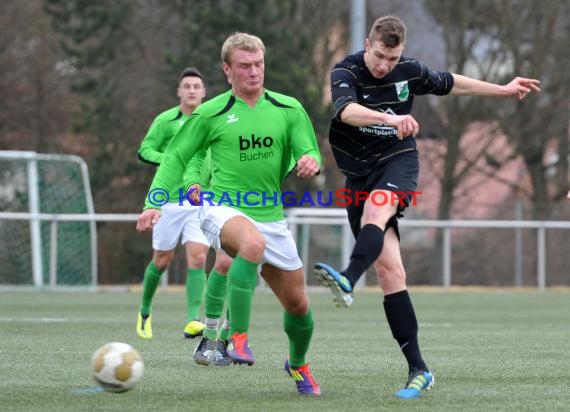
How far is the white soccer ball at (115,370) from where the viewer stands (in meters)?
6.49

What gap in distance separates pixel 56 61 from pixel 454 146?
1010 cm

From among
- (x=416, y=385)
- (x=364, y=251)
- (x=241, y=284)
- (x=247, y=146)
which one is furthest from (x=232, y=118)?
(x=416, y=385)

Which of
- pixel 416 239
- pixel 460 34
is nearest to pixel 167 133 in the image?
pixel 416 239

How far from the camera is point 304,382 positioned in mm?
6941

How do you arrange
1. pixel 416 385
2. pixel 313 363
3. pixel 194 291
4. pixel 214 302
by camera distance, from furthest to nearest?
pixel 194 291 < pixel 214 302 < pixel 313 363 < pixel 416 385

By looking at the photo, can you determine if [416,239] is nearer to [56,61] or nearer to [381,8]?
[381,8]

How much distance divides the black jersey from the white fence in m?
14.6

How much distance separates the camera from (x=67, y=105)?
31.8 meters

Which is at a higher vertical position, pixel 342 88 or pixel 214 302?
pixel 342 88

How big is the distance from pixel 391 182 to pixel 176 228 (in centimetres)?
477

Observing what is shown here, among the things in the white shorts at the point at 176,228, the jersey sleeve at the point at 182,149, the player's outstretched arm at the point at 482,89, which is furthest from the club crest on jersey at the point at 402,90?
the white shorts at the point at 176,228

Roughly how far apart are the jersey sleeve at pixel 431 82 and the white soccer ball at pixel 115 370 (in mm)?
2261

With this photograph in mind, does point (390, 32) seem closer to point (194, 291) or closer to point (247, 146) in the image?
point (247, 146)

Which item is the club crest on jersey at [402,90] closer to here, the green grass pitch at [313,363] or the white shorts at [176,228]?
the green grass pitch at [313,363]
